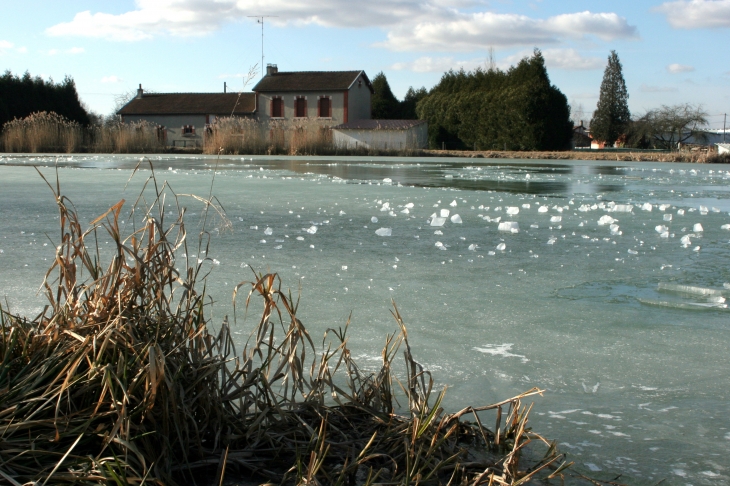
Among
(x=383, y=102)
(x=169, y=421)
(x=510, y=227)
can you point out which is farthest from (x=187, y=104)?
(x=169, y=421)

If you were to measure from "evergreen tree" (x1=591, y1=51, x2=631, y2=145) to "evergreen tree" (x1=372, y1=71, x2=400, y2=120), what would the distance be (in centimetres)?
1565

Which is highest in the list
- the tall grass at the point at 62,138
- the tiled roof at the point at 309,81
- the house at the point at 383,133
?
the tiled roof at the point at 309,81

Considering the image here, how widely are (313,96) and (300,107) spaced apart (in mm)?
1103

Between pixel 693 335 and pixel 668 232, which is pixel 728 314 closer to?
pixel 693 335

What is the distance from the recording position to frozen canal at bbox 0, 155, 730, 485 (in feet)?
6.22

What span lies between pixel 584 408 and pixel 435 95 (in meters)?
38.1

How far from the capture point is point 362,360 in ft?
7.55

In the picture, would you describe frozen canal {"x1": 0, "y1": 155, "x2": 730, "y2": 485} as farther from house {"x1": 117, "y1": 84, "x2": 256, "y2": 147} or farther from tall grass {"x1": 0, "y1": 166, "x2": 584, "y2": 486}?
house {"x1": 117, "y1": 84, "x2": 256, "y2": 147}

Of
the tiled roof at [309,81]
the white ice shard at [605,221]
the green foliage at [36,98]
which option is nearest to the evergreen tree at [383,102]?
the tiled roof at [309,81]

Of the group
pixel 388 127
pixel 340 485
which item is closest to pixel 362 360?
Result: pixel 340 485

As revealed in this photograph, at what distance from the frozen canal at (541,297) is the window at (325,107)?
34596mm

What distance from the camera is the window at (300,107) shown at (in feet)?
135

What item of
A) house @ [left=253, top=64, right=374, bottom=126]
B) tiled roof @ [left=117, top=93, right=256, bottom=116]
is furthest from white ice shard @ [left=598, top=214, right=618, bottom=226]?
tiled roof @ [left=117, top=93, right=256, bottom=116]

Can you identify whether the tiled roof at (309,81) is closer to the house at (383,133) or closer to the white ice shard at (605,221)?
the house at (383,133)
